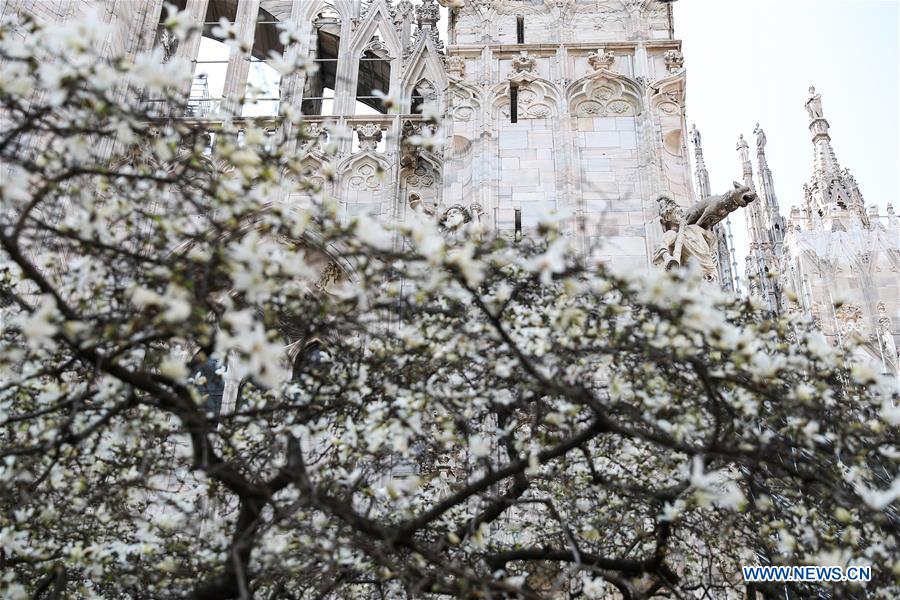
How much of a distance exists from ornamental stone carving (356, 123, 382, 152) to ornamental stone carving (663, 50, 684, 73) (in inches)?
168

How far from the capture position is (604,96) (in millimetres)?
12562

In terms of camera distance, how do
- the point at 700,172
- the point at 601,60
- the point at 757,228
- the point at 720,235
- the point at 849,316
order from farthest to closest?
the point at 757,228 → the point at 849,316 → the point at 700,172 → the point at 720,235 → the point at 601,60

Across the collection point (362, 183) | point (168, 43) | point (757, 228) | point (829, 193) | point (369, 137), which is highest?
point (829, 193)

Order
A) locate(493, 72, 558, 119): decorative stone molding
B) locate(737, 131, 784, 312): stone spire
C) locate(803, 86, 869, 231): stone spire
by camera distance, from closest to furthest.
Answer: locate(493, 72, 558, 119): decorative stone molding
locate(737, 131, 784, 312): stone spire
locate(803, 86, 869, 231): stone spire

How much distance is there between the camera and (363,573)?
270 inches

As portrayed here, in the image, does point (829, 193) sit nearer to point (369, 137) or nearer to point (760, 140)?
point (760, 140)

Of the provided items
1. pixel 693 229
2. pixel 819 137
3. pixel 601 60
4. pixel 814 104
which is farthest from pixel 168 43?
pixel 814 104

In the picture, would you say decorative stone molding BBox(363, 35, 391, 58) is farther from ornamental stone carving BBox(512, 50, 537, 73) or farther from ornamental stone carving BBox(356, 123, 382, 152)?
ornamental stone carving BBox(512, 50, 537, 73)

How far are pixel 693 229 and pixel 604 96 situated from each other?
2850 mm

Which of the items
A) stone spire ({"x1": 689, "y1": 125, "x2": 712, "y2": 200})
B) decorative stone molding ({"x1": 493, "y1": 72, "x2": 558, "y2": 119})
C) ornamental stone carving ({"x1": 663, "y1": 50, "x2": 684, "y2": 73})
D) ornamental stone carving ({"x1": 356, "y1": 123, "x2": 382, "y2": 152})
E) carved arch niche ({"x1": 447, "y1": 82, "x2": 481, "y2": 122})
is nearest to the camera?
carved arch niche ({"x1": 447, "y1": 82, "x2": 481, "y2": 122})

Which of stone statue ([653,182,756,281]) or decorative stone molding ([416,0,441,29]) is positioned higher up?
decorative stone molding ([416,0,441,29])

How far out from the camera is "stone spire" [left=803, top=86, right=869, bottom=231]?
34.6 metres

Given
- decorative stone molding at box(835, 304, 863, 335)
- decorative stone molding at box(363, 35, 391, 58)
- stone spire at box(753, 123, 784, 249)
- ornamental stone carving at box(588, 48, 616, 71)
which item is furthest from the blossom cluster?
stone spire at box(753, 123, 784, 249)

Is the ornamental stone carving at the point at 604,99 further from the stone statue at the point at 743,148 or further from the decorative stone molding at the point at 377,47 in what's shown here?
the stone statue at the point at 743,148
